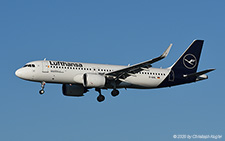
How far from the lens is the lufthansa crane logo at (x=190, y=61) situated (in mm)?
65688

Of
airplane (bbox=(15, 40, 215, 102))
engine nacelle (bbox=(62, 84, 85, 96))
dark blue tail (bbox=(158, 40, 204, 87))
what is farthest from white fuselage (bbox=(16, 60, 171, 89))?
dark blue tail (bbox=(158, 40, 204, 87))

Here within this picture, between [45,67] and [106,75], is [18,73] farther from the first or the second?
[106,75]

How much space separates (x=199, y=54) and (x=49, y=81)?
70.6ft

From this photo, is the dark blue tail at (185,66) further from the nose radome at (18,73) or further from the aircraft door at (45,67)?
the nose radome at (18,73)

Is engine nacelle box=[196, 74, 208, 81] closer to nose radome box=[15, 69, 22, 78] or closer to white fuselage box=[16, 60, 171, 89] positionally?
white fuselage box=[16, 60, 171, 89]

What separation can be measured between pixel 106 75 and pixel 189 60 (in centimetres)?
1330

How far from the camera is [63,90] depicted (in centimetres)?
6319

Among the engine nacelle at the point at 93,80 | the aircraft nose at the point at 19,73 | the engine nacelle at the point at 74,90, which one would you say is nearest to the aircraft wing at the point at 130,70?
the engine nacelle at the point at 93,80

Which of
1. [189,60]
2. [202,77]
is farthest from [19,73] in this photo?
[202,77]

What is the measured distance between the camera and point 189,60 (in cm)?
6619

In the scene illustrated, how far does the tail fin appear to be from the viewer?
6482 cm

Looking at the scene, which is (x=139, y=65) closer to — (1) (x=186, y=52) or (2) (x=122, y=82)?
(2) (x=122, y=82)

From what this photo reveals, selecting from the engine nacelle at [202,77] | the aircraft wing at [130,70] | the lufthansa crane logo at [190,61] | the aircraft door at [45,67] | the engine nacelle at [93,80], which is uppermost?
the lufthansa crane logo at [190,61]

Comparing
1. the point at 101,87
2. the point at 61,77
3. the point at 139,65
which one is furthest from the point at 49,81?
the point at 139,65
